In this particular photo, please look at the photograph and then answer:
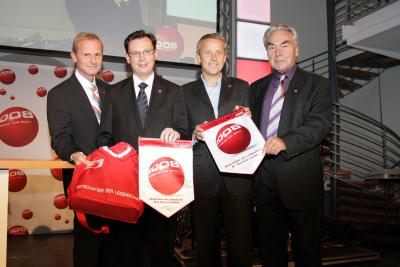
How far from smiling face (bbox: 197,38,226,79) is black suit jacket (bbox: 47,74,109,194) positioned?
582 mm

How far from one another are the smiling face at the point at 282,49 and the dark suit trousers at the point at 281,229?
636 millimetres

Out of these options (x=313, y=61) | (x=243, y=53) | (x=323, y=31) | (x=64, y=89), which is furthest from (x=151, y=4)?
(x=323, y=31)

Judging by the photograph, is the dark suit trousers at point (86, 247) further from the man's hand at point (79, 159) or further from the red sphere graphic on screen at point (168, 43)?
the red sphere graphic on screen at point (168, 43)

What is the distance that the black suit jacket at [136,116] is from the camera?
1.76 metres

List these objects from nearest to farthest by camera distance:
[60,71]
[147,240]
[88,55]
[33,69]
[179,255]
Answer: [147,240] < [88,55] < [179,255] < [33,69] < [60,71]

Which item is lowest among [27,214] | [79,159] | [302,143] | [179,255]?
[179,255]

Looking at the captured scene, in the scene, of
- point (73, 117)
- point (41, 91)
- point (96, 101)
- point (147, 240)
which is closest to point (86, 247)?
point (147, 240)

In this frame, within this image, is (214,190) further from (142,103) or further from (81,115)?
(81,115)

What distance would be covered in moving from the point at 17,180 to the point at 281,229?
3996 mm

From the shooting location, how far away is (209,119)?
193 centimetres

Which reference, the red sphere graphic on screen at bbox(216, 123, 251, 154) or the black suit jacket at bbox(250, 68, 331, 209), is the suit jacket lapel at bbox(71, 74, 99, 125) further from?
the black suit jacket at bbox(250, 68, 331, 209)

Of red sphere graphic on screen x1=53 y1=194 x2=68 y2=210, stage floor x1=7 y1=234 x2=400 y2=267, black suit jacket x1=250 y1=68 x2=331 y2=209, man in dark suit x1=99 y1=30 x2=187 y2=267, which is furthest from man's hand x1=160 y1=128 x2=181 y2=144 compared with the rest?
red sphere graphic on screen x1=53 y1=194 x2=68 y2=210

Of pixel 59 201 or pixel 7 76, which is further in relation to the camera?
pixel 59 201

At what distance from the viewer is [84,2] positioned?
4.34 metres
